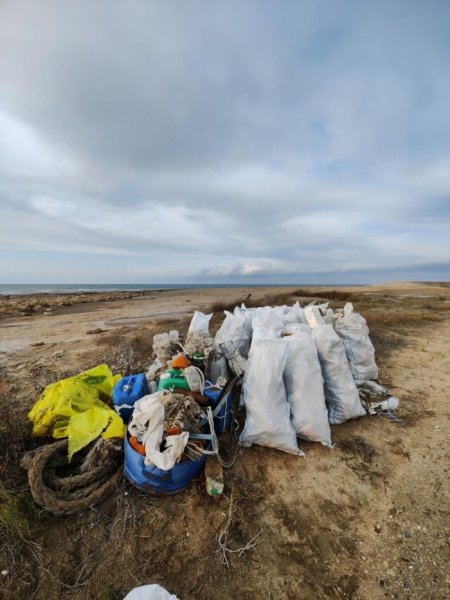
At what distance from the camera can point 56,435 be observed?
207cm

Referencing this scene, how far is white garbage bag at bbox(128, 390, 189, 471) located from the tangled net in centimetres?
30

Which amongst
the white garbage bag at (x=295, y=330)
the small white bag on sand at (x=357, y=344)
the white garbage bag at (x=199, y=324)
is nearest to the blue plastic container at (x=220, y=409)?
the white garbage bag at (x=295, y=330)

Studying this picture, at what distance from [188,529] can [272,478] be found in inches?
25.4

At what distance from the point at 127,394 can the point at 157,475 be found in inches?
30.9

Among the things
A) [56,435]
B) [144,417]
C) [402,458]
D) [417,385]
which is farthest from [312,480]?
[417,385]

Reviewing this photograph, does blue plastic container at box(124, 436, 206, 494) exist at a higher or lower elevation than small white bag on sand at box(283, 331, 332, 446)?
lower

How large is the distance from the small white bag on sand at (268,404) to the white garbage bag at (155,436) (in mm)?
620

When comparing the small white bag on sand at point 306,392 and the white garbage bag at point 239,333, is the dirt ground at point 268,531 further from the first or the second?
the white garbage bag at point 239,333

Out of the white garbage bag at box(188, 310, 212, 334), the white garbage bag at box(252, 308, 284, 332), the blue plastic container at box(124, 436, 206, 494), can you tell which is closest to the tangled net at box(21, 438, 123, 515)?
the blue plastic container at box(124, 436, 206, 494)

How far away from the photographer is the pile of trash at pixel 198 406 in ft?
5.78

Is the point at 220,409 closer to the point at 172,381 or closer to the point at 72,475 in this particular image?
the point at 172,381

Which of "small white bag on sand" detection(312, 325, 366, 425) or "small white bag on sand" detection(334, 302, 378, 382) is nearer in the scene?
"small white bag on sand" detection(312, 325, 366, 425)

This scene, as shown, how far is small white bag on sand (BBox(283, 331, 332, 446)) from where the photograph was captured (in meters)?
2.23

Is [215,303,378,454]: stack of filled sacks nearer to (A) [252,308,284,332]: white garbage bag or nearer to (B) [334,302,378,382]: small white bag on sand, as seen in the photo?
(A) [252,308,284,332]: white garbage bag
